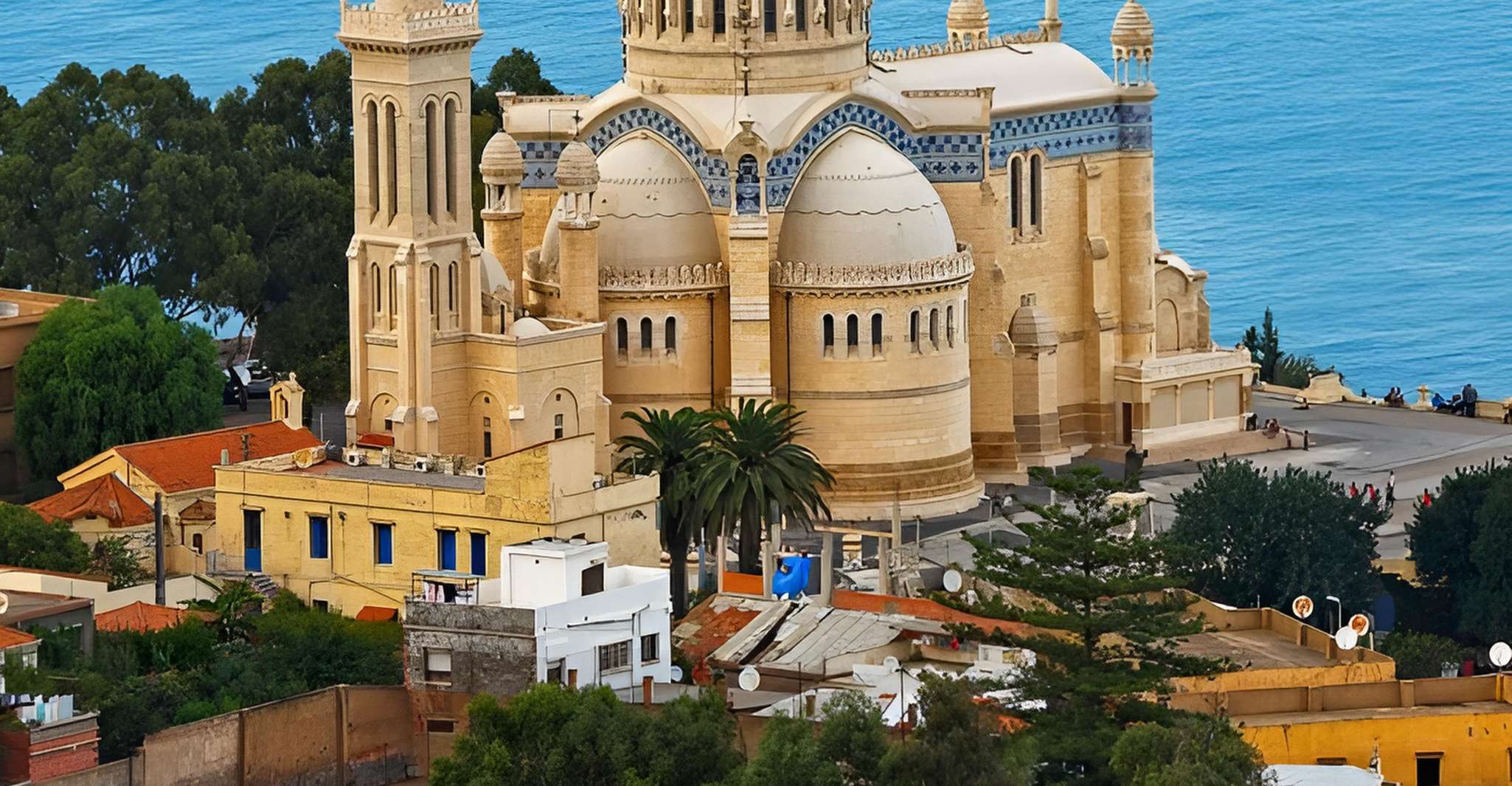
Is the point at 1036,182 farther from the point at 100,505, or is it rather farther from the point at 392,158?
the point at 100,505

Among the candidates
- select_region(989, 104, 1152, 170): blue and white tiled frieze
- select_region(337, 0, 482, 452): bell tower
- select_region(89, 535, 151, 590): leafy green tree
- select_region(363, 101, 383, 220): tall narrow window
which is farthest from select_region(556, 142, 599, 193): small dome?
select_region(89, 535, 151, 590): leafy green tree

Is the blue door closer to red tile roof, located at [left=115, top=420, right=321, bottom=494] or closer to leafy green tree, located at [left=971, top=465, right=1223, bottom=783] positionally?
red tile roof, located at [left=115, top=420, right=321, bottom=494]

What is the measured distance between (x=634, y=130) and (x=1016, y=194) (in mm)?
10025

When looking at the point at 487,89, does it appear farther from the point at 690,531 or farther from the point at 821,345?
the point at 690,531

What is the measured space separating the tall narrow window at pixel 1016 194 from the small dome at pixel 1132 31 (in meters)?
5.13

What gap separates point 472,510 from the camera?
9675 cm

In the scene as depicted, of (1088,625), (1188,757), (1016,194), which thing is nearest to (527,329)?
(1016,194)

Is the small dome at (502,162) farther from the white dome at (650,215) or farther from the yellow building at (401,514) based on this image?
the yellow building at (401,514)

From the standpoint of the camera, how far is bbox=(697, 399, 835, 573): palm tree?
101188 millimetres

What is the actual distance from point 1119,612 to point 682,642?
10529mm

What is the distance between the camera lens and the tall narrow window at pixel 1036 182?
4648 inches

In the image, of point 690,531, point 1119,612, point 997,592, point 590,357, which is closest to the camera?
point 1119,612

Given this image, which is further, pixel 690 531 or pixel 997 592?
pixel 690 531

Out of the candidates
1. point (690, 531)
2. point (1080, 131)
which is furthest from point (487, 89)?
point (690, 531)
